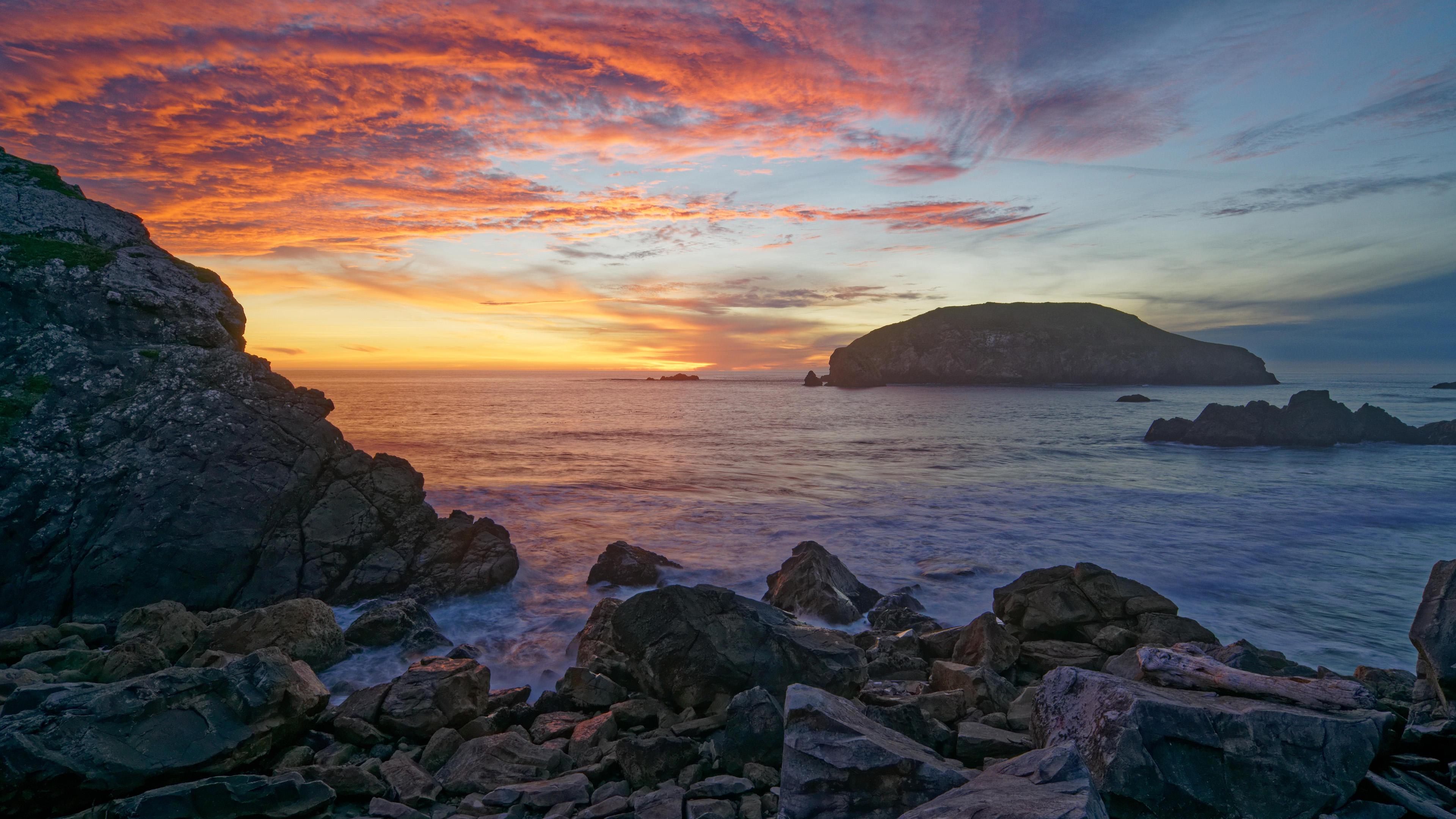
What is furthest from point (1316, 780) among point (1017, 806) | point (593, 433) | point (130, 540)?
point (593, 433)

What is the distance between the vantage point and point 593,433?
45875 mm

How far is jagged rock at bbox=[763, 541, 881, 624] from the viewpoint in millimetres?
11016

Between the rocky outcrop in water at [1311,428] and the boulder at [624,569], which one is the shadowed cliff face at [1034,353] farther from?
the boulder at [624,569]

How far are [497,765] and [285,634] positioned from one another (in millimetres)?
4676

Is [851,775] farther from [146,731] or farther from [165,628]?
[165,628]

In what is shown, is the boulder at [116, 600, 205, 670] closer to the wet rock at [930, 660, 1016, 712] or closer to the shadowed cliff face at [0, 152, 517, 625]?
the shadowed cliff face at [0, 152, 517, 625]

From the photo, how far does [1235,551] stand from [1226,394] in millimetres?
120083

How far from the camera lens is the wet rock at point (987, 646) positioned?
27.2ft

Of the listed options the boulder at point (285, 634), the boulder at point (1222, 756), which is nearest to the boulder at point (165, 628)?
the boulder at point (285, 634)

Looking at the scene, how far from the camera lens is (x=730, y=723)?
5895 mm

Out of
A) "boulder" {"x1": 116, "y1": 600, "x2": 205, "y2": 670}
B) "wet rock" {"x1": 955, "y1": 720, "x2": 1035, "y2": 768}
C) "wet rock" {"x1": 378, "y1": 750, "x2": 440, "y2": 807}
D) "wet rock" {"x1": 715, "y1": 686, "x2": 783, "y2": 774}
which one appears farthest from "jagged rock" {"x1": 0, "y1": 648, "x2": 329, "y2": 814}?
"wet rock" {"x1": 955, "y1": 720, "x2": 1035, "y2": 768}

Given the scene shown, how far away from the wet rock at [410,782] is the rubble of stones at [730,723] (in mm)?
20

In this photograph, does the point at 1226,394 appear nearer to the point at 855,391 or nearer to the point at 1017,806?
the point at 855,391

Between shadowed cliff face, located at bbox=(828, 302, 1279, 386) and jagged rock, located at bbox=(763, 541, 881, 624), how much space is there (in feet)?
464
